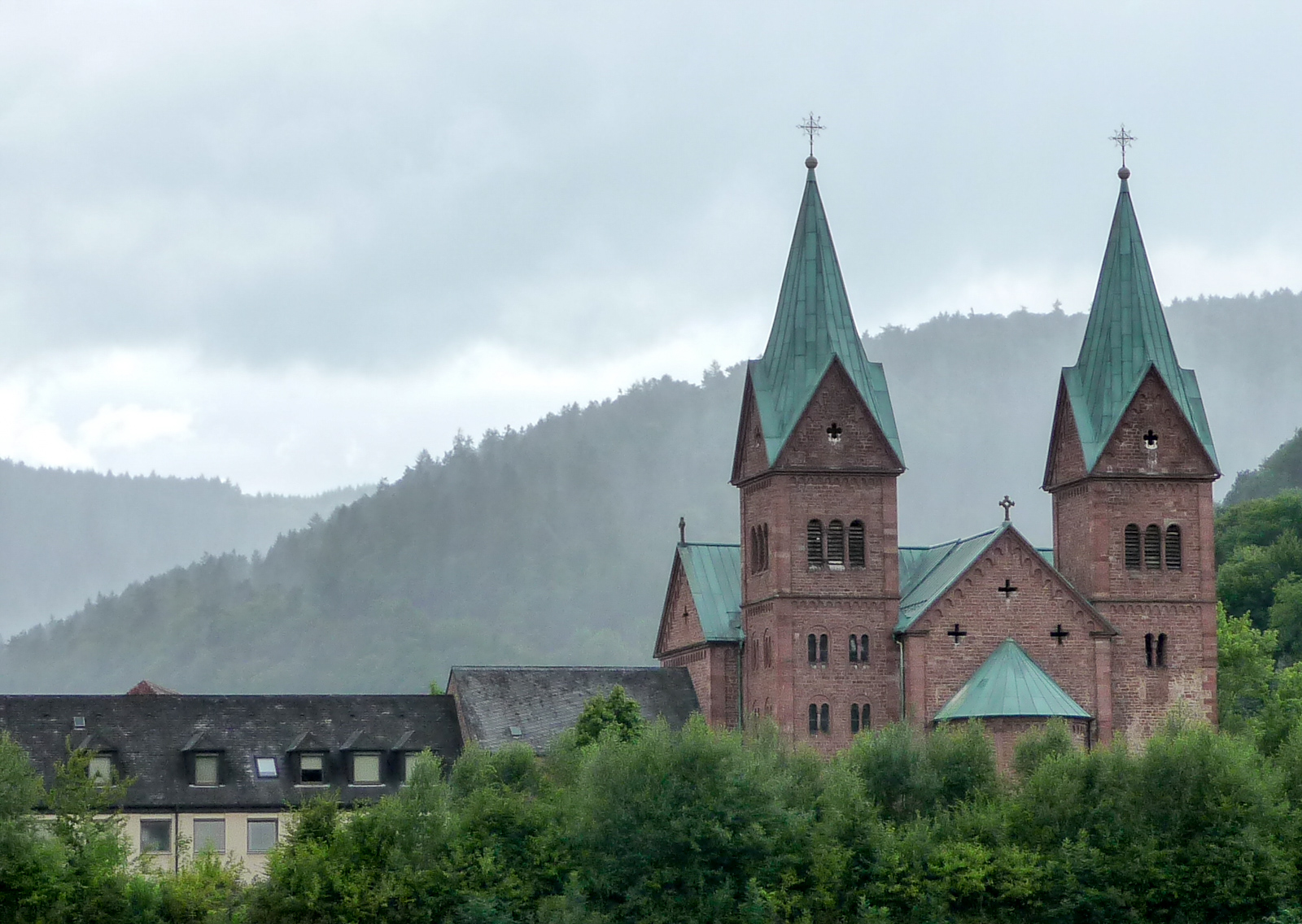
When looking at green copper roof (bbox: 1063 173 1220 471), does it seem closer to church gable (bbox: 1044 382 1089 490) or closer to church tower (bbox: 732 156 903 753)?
church gable (bbox: 1044 382 1089 490)

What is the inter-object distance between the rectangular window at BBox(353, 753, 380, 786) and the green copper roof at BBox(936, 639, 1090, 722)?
937 inches

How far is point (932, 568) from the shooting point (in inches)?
4144

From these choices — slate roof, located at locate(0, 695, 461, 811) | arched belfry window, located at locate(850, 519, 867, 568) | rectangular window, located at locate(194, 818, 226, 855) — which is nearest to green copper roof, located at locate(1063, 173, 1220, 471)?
arched belfry window, located at locate(850, 519, 867, 568)

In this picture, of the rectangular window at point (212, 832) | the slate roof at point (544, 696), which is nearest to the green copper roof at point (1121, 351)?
the slate roof at point (544, 696)

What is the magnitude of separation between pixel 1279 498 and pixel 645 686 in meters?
66.4

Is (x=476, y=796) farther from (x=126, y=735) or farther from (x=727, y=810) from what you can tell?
(x=126, y=735)

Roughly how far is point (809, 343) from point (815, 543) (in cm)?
859

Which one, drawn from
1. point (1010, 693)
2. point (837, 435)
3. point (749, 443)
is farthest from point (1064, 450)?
point (749, 443)

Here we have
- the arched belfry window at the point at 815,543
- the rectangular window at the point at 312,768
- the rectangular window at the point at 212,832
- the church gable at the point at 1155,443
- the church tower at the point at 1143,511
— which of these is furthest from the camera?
the church gable at the point at 1155,443

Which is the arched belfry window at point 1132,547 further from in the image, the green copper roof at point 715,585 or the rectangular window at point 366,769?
the rectangular window at point 366,769

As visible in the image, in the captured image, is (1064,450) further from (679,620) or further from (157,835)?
(157,835)

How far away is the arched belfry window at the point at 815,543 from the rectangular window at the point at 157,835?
1136 inches

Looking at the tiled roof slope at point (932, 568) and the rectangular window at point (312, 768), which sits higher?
the tiled roof slope at point (932, 568)

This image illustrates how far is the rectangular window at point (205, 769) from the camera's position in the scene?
314 feet
